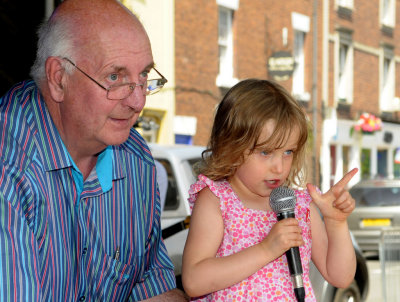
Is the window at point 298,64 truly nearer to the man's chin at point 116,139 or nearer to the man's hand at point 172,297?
the man's hand at point 172,297

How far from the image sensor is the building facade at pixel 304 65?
15.5 metres

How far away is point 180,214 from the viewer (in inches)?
217

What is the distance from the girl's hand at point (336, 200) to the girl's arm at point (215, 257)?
18 cm

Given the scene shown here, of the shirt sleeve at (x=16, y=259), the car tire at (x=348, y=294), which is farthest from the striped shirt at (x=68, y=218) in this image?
the car tire at (x=348, y=294)

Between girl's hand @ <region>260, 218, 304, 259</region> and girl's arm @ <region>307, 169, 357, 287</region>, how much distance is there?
7.5 inches

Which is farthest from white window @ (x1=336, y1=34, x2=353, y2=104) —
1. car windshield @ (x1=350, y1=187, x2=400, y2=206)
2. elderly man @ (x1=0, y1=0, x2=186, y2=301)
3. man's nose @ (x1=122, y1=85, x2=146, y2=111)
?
man's nose @ (x1=122, y1=85, x2=146, y2=111)

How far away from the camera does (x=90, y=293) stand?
2.30 m

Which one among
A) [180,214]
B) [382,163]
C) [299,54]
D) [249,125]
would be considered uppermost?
[299,54]

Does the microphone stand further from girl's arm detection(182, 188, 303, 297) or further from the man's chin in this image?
the man's chin

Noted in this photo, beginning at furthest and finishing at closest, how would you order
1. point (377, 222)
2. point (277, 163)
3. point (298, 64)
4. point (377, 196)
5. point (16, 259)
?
point (298, 64) < point (377, 196) < point (377, 222) < point (277, 163) < point (16, 259)

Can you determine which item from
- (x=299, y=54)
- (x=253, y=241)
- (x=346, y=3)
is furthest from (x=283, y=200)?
(x=346, y=3)

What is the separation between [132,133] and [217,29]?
14.3 m

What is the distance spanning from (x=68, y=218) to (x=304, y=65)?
1969cm

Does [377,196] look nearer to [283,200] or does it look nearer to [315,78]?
[315,78]
